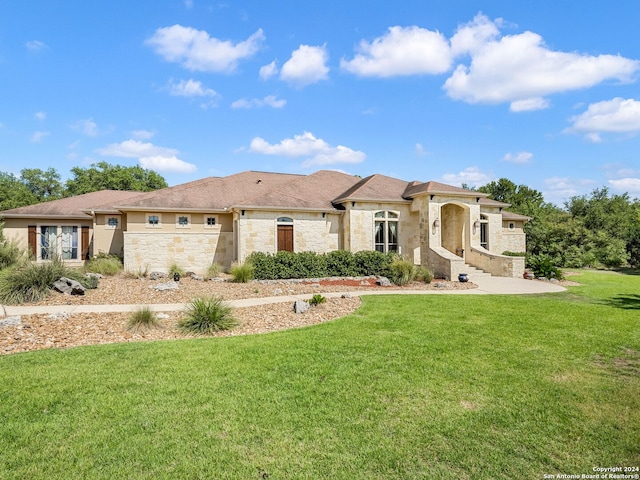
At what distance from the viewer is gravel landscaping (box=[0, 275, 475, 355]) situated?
7.09 m

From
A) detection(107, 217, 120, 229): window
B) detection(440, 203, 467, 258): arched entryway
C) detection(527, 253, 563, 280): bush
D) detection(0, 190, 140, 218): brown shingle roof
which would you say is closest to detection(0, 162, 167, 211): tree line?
detection(0, 190, 140, 218): brown shingle roof

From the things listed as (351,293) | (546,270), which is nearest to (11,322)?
(351,293)

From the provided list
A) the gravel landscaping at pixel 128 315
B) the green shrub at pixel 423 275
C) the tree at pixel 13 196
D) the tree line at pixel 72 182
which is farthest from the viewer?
the tree line at pixel 72 182

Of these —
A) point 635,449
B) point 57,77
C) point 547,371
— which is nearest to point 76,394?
point 635,449

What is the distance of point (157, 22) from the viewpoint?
492 inches

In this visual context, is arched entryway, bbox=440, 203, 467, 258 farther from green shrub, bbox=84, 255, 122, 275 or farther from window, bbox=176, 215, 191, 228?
green shrub, bbox=84, 255, 122, 275

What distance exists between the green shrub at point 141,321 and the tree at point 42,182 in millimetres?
49214

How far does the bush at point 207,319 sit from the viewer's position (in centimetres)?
773

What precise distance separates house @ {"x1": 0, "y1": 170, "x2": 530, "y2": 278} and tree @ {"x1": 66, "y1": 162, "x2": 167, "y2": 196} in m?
21.6

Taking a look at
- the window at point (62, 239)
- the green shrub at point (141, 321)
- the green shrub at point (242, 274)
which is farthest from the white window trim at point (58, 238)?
the green shrub at point (141, 321)

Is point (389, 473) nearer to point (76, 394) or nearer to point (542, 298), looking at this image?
point (76, 394)

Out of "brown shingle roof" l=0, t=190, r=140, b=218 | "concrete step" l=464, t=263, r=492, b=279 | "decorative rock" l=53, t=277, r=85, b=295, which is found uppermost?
"brown shingle roof" l=0, t=190, r=140, b=218

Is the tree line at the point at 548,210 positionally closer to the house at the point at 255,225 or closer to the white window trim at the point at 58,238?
the house at the point at 255,225

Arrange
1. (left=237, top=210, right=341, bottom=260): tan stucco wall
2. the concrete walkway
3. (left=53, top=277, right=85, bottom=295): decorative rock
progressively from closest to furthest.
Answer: the concrete walkway
(left=53, top=277, right=85, bottom=295): decorative rock
(left=237, top=210, right=341, bottom=260): tan stucco wall
